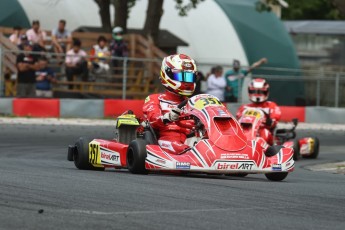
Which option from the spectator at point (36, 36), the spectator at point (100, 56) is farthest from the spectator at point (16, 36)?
the spectator at point (100, 56)

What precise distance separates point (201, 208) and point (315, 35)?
39292mm

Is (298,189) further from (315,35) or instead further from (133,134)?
(315,35)

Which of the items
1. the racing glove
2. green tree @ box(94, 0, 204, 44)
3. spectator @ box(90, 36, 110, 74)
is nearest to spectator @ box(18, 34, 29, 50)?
spectator @ box(90, 36, 110, 74)

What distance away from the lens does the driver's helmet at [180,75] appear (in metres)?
12.4

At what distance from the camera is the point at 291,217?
803 cm

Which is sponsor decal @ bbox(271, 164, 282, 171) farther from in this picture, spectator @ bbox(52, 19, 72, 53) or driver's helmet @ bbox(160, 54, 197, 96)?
spectator @ bbox(52, 19, 72, 53)

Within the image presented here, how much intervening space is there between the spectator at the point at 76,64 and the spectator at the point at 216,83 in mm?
3013

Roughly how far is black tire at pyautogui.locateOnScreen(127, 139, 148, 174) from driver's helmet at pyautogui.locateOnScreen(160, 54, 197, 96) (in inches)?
42.1

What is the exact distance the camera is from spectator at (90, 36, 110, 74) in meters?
24.6

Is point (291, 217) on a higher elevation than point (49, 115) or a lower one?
higher

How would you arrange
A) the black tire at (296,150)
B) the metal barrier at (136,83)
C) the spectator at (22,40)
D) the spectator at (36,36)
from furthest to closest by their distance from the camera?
the metal barrier at (136,83), the spectator at (36,36), the spectator at (22,40), the black tire at (296,150)

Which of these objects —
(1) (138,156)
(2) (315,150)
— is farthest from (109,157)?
(2) (315,150)

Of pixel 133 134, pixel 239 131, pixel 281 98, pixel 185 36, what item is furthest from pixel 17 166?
pixel 185 36

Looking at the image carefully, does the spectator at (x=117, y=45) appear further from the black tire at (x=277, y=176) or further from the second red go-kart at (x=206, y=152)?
the black tire at (x=277, y=176)
